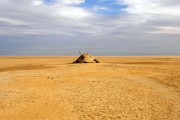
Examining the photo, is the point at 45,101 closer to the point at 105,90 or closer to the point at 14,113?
the point at 14,113

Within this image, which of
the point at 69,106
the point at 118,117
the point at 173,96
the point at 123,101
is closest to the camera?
the point at 118,117

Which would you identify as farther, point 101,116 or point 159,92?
point 159,92

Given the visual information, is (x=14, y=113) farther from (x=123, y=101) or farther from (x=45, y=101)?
(x=123, y=101)

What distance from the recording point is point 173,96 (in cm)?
2030

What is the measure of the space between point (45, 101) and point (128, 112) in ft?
15.4

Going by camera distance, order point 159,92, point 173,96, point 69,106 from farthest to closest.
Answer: point 159,92 → point 173,96 → point 69,106

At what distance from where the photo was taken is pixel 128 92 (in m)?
21.3

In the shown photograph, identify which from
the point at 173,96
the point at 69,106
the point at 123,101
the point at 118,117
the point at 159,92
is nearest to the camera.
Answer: the point at 118,117

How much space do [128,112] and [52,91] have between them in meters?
6.39

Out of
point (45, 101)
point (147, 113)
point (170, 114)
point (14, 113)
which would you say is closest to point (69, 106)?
point (45, 101)

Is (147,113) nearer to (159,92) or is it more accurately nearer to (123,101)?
(123,101)

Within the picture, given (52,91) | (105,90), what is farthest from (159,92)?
(52,91)

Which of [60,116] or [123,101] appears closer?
[60,116]

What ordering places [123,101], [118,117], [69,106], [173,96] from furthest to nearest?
[173,96] < [123,101] < [69,106] < [118,117]
